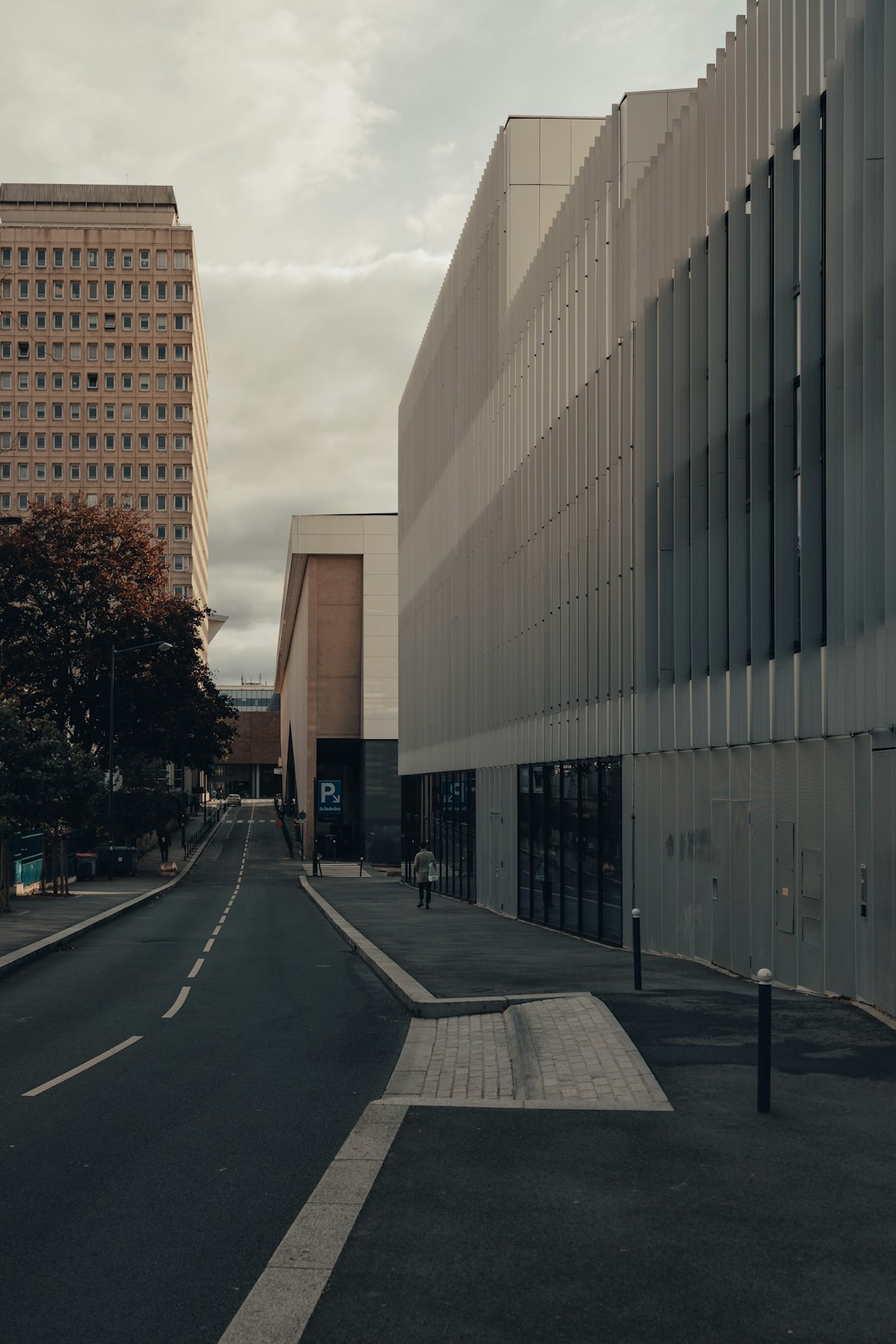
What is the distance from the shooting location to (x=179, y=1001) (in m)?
16.1

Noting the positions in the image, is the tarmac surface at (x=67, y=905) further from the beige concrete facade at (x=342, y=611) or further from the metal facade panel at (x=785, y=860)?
the beige concrete facade at (x=342, y=611)

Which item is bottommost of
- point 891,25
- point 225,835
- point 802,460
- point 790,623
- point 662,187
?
point 225,835

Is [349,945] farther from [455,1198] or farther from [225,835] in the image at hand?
[225,835]

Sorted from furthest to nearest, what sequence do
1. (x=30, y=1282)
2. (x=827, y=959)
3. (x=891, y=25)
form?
1. (x=827, y=959)
2. (x=891, y=25)
3. (x=30, y=1282)

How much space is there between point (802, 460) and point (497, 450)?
20020mm

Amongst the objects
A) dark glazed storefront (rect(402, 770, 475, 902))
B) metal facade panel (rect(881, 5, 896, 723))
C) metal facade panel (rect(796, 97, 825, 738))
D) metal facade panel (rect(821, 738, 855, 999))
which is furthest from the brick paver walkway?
dark glazed storefront (rect(402, 770, 475, 902))

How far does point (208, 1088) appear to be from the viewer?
10445 mm

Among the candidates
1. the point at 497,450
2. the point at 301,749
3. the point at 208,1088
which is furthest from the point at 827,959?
the point at 301,749

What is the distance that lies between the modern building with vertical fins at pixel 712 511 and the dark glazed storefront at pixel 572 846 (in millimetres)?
99

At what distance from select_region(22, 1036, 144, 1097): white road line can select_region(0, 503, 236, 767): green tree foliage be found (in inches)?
1769

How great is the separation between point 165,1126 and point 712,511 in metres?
12.7

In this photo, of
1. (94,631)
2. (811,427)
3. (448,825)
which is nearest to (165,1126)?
(811,427)

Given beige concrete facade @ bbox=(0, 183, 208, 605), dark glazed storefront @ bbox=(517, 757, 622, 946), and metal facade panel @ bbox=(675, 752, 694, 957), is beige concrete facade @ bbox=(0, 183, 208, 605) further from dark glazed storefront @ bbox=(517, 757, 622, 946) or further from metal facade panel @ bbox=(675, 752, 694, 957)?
metal facade panel @ bbox=(675, 752, 694, 957)

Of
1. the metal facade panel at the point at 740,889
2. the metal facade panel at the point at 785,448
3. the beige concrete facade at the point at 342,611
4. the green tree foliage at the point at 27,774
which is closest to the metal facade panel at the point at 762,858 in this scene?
the metal facade panel at the point at 740,889
